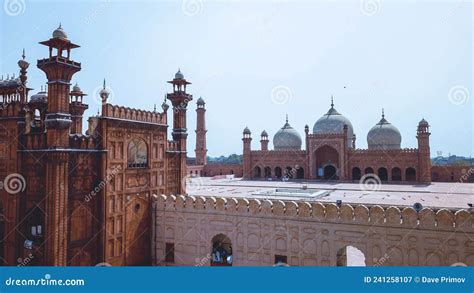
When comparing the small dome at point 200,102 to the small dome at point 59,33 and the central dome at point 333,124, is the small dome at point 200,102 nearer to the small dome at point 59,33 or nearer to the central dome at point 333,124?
the central dome at point 333,124

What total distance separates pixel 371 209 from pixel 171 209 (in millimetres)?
8913

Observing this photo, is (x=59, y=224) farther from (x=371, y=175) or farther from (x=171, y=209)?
(x=371, y=175)

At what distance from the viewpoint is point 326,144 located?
41.2 metres

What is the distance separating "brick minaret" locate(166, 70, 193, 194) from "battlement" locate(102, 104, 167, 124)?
1.29 m

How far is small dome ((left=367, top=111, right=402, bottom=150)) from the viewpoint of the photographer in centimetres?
4169

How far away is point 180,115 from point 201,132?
33.5 m

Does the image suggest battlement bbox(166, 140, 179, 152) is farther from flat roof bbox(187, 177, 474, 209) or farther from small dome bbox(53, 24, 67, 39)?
small dome bbox(53, 24, 67, 39)

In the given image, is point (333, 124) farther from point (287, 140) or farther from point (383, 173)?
point (383, 173)

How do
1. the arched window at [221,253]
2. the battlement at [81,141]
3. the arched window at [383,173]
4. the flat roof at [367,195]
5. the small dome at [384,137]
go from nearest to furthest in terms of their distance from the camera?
the battlement at [81,141] → the arched window at [221,253] → the flat roof at [367,195] → the arched window at [383,173] → the small dome at [384,137]

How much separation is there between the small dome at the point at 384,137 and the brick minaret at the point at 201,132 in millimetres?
23529

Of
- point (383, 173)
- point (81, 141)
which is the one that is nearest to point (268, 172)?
point (383, 173)

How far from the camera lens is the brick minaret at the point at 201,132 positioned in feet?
172
